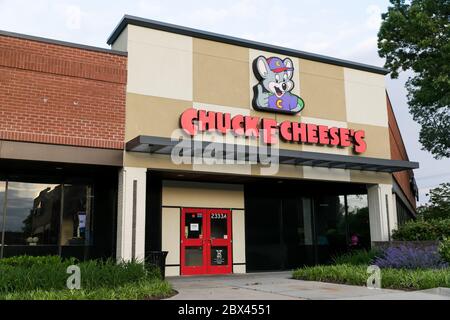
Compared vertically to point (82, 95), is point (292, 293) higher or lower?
lower

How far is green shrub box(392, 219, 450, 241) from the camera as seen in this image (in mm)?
17500

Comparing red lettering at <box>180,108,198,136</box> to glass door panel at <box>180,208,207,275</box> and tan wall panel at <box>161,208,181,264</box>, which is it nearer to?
tan wall panel at <box>161,208,181,264</box>

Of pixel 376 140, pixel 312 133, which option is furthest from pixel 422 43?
pixel 312 133

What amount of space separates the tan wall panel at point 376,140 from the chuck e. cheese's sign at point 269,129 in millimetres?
319

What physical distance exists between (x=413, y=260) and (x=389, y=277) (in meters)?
2.31

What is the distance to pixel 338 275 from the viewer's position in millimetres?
14234

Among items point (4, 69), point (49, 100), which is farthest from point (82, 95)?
point (4, 69)

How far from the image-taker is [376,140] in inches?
781

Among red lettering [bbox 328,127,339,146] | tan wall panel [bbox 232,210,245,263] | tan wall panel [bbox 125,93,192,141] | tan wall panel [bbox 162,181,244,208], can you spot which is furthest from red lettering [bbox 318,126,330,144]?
tan wall panel [bbox 125,93,192,141]

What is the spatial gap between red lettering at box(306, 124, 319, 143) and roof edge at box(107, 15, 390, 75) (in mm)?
2716

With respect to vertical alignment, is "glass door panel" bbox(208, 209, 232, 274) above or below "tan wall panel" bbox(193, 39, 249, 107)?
below

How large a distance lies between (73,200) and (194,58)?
6.18 m

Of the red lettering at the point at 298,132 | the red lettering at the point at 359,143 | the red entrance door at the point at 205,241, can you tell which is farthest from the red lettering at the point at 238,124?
the red lettering at the point at 359,143
